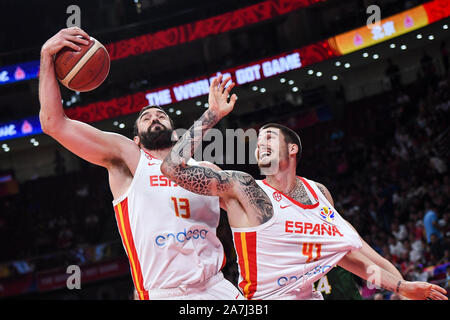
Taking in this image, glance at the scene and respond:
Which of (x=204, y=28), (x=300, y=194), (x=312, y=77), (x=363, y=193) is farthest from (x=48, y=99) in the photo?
(x=312, y=77)

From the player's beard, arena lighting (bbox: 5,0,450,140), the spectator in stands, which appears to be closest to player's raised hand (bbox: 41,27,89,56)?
the player's beard

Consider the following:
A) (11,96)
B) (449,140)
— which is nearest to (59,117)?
(449,140)

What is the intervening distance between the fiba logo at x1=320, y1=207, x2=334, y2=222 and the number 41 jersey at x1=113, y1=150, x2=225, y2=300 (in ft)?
2.29

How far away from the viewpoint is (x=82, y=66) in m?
3.73

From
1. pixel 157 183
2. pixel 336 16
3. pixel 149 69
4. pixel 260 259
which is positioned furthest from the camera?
pixel 149 69

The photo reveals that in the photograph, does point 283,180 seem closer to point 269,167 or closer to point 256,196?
point 269,167

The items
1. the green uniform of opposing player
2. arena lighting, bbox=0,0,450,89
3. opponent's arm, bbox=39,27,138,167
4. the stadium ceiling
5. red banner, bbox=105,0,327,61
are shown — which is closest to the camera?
opponent's arm, bbox=39,27,138,167

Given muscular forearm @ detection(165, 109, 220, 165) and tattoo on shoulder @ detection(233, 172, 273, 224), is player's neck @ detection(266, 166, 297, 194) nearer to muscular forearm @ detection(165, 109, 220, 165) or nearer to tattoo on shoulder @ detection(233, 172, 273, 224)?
tattoo on shoulder @ detection(233, 172, 273, 224)

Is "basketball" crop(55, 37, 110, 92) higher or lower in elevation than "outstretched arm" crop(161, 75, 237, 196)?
higher

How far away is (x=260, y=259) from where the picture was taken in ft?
11.3

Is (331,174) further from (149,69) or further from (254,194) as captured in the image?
(254,194)

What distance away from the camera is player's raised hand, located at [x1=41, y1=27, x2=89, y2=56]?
11.7ft

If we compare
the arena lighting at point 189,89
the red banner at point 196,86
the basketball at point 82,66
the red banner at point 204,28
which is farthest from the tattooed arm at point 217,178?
the red banner at point 204,28

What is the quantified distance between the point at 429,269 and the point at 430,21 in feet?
30.3
